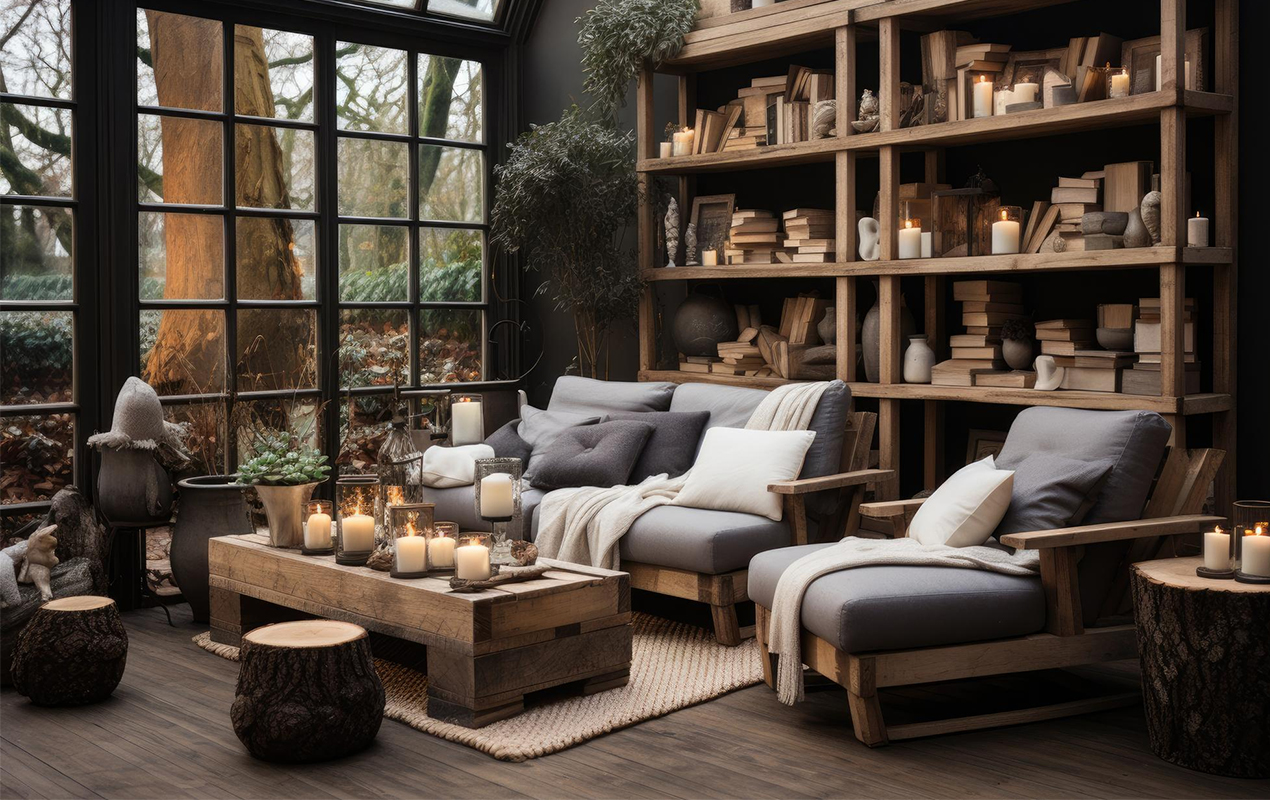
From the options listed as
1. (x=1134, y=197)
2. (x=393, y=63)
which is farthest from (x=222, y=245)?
(x=1134, y=197)

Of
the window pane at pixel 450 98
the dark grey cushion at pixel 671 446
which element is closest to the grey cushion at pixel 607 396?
the dark grey cushion at pixel 671 446

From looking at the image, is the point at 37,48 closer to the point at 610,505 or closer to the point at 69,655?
the point at 69,655

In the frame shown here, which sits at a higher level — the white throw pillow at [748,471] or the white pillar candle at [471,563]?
the white throw pillow at [748,471]

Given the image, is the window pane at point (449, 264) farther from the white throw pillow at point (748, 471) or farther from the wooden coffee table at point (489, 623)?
the wooden coffee table at point (489, 623)

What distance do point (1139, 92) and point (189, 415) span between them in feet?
12.4

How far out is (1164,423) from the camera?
11.8 feet

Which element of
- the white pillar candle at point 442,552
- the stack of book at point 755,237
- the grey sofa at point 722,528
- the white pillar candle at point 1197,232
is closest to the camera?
the white pillar candle at point 442,552

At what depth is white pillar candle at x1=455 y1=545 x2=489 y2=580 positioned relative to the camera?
3.41m

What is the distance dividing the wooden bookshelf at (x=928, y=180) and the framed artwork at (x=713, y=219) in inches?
5.3

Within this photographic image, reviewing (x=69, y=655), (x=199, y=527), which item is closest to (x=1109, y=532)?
(x=69, y=655)

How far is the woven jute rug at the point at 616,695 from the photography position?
10.7ft

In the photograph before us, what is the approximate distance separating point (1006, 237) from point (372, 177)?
292 cm

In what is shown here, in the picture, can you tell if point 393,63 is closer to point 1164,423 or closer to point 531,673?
point 531,673

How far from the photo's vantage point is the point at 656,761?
312 centimetres
